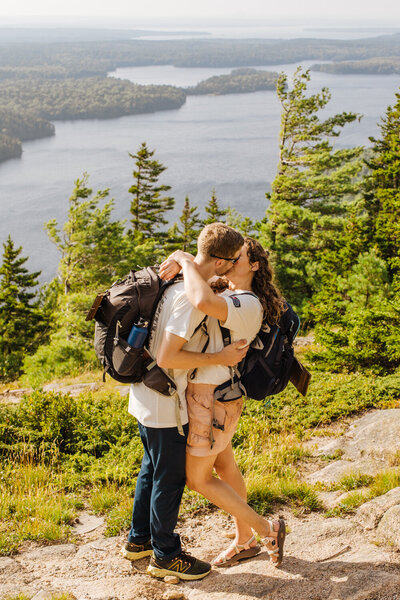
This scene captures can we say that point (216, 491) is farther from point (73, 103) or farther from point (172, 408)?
point (73, 103)

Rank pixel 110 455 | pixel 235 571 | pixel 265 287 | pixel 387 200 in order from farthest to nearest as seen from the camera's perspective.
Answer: pixel 387 200 < pixel 110 455 < pixel 235 571 < pixel 265 287

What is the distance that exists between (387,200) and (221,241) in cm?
1894

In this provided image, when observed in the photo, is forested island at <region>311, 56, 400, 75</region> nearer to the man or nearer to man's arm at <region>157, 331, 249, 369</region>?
the man

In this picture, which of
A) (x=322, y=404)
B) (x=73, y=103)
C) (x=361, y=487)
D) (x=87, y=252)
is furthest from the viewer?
(x=73, y=103)

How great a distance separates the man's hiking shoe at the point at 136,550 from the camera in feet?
11.0

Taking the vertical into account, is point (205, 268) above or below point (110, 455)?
above

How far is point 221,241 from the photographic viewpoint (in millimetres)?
2740

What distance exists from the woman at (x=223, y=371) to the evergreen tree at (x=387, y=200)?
7710mm

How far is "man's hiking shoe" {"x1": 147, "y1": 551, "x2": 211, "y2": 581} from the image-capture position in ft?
10.3

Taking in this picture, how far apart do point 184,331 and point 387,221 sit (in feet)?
59.9

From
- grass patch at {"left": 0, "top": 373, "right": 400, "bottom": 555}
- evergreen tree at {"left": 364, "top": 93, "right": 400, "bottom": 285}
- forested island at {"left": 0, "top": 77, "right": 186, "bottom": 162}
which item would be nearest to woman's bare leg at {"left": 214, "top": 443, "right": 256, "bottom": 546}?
grass patch at {"left": 0, "top": 373, "right": 400, "bottom": 555}

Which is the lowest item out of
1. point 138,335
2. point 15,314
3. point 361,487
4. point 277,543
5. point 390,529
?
point 15,314

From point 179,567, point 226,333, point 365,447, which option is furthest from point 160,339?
point 365,447

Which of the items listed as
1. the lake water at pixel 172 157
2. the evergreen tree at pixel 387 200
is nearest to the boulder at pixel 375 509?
→ the evergreen tree at pixel 387 200
